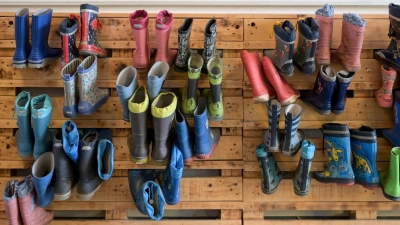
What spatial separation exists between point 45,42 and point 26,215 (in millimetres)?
825

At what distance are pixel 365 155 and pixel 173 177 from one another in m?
0.92

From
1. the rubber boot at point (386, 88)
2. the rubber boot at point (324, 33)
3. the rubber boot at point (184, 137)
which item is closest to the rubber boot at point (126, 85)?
the rubber boot at point (184, 137)

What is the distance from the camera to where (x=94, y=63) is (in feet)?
5.97

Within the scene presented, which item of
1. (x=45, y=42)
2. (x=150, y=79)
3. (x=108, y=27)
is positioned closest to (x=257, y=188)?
(x=150, y=79)

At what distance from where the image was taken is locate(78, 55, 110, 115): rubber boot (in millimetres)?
1769

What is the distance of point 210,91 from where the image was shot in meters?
1.87

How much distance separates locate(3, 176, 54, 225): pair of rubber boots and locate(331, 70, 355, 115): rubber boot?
149 cm

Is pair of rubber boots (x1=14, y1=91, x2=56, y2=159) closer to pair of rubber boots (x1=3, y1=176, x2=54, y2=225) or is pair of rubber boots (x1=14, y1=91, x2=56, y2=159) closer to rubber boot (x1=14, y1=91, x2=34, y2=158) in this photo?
rubber boot (x1=14, y1=91, x2=34, y2=158)

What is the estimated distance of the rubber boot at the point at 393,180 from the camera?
1788 millimetres

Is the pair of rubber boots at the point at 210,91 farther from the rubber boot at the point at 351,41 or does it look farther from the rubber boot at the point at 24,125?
the rubber boot at the point at 24,125

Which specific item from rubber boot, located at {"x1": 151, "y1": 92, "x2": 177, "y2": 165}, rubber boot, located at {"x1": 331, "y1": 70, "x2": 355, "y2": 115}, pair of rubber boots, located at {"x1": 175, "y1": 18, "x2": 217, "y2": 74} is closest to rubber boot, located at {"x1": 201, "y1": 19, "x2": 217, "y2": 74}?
pair of rubber boots, located at {"x1": 175, "y1": 18, "x2": 217, "y2": 74}

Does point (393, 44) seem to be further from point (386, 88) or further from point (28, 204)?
point (28, 204)

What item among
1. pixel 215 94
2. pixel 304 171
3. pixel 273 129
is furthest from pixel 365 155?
pixel 215 94

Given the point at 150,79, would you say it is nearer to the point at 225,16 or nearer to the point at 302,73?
the point at 225,16
